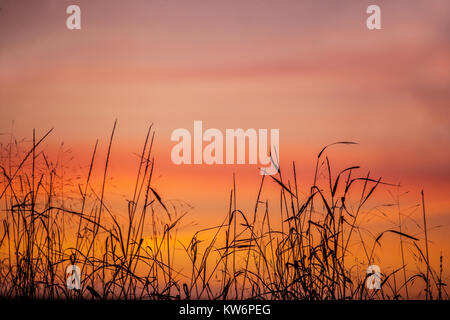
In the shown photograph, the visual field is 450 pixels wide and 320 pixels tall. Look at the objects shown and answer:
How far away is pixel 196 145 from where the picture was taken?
2.76 metres

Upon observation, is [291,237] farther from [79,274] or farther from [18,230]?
[18,230]

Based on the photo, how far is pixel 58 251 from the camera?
240 cm
